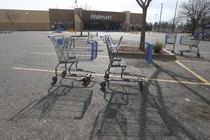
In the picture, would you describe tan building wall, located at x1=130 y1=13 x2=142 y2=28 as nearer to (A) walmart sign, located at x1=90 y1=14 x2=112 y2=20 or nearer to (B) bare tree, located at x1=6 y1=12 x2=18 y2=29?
(A) walmart sign, located at x1=90 y1=14 x2=112 y2=20

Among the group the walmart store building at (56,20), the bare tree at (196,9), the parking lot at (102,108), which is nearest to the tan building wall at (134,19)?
the walmart store building at (56,20)

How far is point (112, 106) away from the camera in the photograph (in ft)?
11.6

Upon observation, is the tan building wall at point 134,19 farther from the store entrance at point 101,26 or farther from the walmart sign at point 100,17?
the walmart sign at point 100,17

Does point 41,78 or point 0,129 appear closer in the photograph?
point 0,129

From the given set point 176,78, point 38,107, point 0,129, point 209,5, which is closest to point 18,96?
point 38,107

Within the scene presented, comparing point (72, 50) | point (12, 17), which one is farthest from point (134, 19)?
point (72, 50)

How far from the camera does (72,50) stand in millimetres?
5211

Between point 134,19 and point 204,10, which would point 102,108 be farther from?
point 134,19

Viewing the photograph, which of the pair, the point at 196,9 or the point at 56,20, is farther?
the point at 56,20

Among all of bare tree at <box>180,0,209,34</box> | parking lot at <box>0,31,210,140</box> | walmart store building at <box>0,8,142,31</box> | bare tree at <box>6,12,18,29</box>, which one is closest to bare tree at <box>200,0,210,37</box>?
bare tree at <box>180,0,209,34</box>

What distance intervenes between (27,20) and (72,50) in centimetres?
6004

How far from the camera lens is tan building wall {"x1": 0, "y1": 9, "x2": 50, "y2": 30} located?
56.6 meters

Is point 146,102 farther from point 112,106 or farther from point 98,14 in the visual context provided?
point 98,14

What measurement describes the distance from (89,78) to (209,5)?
3674cm
